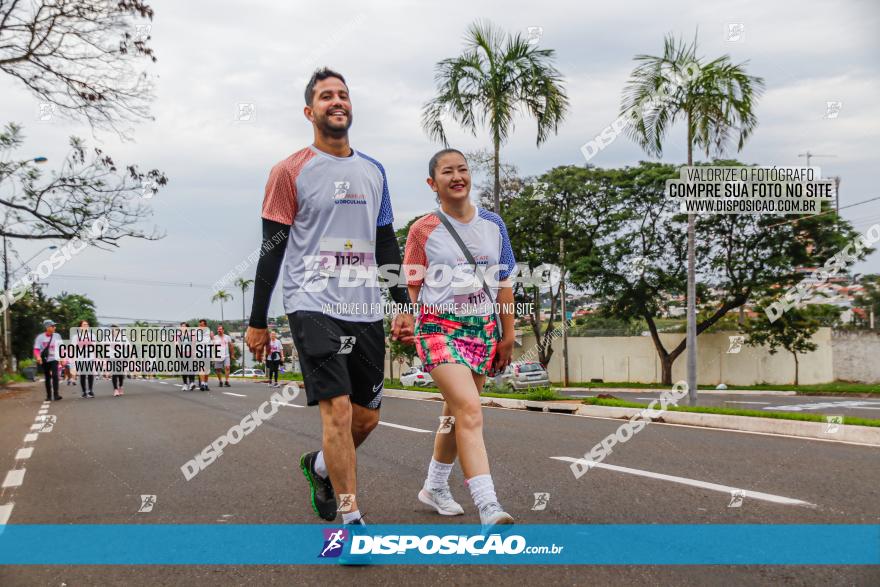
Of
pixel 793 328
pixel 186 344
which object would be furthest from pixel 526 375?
pixel 186 344

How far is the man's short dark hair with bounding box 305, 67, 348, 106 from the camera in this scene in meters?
3.73

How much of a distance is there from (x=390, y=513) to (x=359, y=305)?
1.44 meters

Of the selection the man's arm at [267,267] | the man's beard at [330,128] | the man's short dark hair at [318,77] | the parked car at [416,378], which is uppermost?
the man's short dark hair at [318,77]

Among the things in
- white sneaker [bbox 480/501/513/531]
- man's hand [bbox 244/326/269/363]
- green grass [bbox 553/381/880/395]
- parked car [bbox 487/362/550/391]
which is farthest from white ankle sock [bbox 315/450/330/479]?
parked car [bbox 487/362/550/391]

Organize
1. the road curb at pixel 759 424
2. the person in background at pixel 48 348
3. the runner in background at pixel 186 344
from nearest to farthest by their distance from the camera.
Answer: the road curb at pixel 759 424, the person in background at pixel 48 348, the runner in background at pixel 186 344

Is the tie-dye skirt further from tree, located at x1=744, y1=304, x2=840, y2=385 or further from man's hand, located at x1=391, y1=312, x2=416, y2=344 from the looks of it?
tree, located at x1=744, y1=304, x2=840, y2=385

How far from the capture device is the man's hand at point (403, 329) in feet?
12.8

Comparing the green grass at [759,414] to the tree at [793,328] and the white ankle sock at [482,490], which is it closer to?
the white ankle sock at [482,490]

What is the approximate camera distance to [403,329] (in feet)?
12.8

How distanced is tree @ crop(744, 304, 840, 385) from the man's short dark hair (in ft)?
108

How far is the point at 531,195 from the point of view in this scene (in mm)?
38281

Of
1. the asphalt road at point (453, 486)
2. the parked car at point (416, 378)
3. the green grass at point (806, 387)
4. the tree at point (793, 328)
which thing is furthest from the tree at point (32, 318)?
the asphalt road at point (453, 486)

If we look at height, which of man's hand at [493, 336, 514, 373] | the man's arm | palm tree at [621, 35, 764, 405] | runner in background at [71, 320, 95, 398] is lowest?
runner in background at [71, 320, 95, 398]

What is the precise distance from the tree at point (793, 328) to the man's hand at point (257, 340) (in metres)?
32.9
